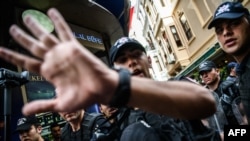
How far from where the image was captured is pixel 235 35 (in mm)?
2262

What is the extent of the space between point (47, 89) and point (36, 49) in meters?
4.59

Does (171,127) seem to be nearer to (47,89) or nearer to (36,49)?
(36,49)

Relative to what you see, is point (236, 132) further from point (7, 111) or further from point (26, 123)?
point (26, 123)

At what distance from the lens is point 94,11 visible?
19.7 feet

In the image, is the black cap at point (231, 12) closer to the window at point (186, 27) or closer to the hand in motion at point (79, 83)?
the hand in motion at point (79, 83)

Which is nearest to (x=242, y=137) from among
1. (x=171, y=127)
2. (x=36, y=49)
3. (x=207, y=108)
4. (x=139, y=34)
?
(x=171, y=127)

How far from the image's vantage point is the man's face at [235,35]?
2.23 metres

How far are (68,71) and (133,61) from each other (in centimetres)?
112

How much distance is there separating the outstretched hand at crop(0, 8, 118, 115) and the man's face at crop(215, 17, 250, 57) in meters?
1.63

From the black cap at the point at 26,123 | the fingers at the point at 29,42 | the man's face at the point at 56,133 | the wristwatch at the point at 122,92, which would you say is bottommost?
the man's face at the point at 56,133

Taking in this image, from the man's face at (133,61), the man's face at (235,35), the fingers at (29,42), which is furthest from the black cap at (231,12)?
the fingers at (29,42)

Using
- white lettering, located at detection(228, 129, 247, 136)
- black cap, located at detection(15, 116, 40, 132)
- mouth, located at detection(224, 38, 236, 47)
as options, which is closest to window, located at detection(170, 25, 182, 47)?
black cap, located at detection(15, 116, 40, 132)

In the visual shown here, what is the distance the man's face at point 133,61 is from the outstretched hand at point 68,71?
3.34 feet

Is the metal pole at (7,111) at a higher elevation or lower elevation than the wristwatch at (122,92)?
higher
